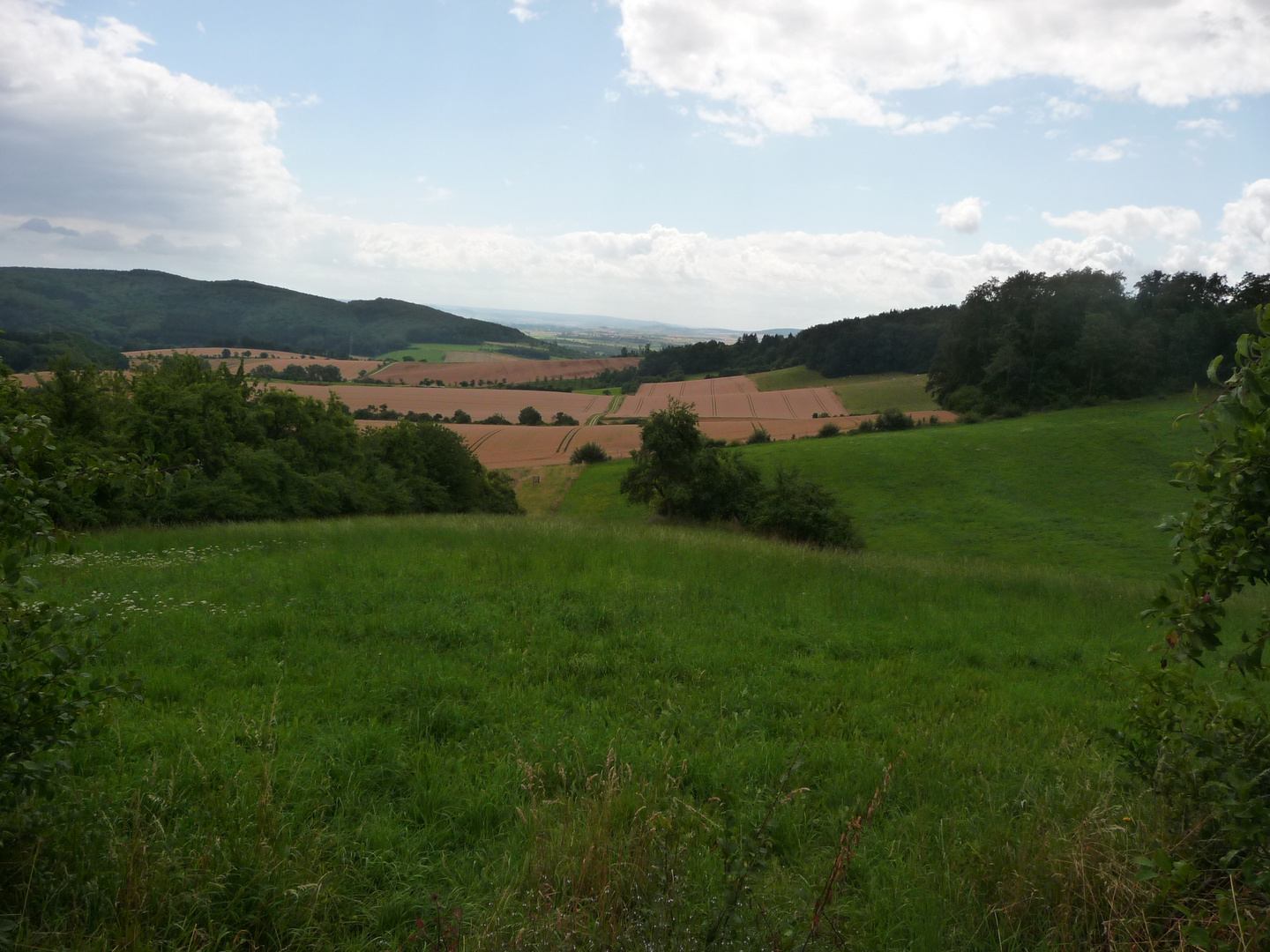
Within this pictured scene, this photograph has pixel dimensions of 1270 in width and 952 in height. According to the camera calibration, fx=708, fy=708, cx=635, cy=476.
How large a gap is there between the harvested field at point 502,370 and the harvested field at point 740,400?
20.5 m

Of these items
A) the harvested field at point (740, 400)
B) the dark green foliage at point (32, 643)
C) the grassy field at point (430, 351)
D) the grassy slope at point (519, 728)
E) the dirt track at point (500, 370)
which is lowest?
the grassy slope at point (519, 728)

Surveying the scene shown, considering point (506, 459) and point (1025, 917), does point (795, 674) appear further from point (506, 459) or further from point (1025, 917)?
point (506, 459)

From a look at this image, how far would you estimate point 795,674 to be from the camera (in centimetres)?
680

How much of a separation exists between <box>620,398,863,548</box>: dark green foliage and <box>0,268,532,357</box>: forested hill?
97.7 meters

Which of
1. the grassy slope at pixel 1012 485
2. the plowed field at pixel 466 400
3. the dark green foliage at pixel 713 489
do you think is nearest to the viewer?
the dark green foliage at pixel 713 489

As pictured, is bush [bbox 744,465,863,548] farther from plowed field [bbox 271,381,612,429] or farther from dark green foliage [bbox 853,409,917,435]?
plowed field [bbox 271,381,612,429]

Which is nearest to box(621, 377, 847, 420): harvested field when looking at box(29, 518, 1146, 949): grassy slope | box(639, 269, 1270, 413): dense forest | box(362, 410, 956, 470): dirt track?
box(362, 410, 956, 470): dirt track

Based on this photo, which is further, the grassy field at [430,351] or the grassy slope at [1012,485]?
the grassy field at [430,351]

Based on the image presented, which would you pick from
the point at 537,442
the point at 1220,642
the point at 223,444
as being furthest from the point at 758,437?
the point at 1220,642

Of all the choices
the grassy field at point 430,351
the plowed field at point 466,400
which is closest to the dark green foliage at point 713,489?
the plowed field at point 466,400

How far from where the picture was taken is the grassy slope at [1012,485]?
3550cm

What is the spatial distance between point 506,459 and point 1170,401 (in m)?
54.3

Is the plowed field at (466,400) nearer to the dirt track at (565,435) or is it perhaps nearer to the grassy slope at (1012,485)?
the dirt track at (565,435)

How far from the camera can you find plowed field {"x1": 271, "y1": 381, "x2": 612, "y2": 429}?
7381 cm
